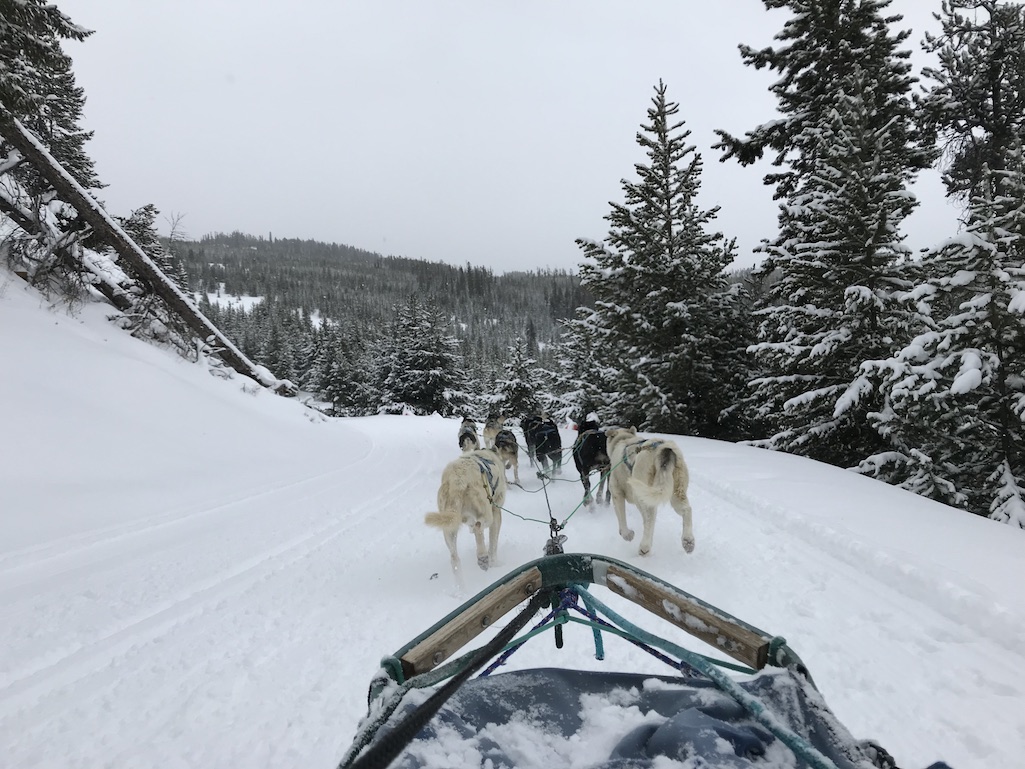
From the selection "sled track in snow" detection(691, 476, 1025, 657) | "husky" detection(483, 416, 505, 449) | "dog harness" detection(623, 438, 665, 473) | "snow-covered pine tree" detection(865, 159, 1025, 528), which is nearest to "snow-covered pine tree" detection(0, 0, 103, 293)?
"husky" detection(483, 416, 505, 449)

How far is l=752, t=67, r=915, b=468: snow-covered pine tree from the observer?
9391 millimetres

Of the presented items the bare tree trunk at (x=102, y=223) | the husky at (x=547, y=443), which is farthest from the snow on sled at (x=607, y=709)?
the bare tree trunk at (x=102, y=223)

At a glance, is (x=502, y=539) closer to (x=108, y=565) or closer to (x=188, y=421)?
(x=108, y=565)

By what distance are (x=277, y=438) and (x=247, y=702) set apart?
40.4ft

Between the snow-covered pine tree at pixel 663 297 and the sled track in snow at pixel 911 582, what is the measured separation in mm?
9229

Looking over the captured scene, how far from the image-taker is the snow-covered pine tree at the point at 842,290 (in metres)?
9.39

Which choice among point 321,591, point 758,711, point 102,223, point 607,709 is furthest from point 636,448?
point 102,223

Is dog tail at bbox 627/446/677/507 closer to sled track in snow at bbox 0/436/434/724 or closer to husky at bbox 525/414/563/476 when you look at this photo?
sled track in snow at bbox 0/436/434/724

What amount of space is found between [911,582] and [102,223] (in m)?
18.5

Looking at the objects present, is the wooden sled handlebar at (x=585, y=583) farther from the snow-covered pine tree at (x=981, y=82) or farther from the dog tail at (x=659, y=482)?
the snow-covered pine tree at (x=981, y=82)

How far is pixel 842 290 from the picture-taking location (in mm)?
9867

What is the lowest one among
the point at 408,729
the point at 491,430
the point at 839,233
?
the point at 491,430

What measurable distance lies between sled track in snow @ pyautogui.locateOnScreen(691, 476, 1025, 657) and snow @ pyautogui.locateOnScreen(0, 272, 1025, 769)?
16 millimetres

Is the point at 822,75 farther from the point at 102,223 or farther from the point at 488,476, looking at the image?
the point at 102,223
